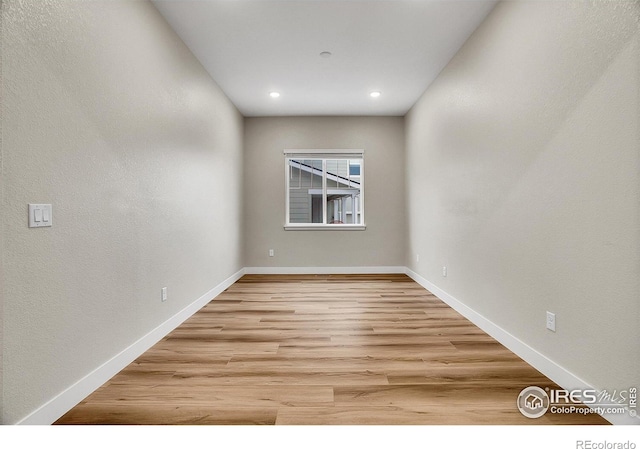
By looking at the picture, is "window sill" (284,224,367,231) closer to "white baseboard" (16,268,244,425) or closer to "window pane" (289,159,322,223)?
"window pane" (289,159,322,223)

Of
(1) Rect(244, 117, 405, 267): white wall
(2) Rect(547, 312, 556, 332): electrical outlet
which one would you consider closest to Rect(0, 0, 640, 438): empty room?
(2) Rect(547, 312, 556, 332): electrical outlet

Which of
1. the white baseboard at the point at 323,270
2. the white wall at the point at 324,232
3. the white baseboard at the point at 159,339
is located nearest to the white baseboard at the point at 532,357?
the white baseboard at the point at 159,339

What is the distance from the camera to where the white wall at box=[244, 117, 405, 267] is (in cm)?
574

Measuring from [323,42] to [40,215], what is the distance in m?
2.75

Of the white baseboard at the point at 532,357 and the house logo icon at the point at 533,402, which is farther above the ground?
the white baseboard at the point at 532,357

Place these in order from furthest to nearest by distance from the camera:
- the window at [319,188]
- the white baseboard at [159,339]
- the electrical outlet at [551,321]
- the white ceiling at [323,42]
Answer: the window at [319,188] < the white ceiling at [323,42] < the electrical outlet at [551,321] < the white baseboard at [159,339]

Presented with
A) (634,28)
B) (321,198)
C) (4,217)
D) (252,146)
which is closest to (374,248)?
(321,198)

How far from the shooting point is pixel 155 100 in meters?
2.64

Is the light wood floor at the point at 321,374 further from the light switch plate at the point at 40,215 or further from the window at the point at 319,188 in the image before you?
the window at the point at 319,188

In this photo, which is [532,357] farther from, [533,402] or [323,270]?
[323,270]

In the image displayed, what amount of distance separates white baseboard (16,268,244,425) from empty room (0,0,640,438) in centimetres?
1

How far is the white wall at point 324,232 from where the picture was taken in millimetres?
5742

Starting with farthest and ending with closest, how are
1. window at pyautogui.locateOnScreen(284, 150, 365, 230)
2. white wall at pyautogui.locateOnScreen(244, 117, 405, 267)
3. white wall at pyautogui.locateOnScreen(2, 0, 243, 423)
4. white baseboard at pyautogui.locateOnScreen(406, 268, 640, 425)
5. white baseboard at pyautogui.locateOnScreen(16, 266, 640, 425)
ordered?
window at pyautogui.locateOnScreen(284, 150, 365, 230) → white wall at pyautogui.locateOnScreen(244, 117, 405, 267) → white baseboard at pyautogui.locateOnScreen(406, 268, 640, 425) → white baseboard at pyautogui.locateOnScreen(16, 266, 640, 425) → white wall at pyautogui.locateOnScreen(2, 0, 243, 423)

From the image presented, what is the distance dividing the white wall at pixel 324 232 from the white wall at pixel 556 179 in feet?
7.59
